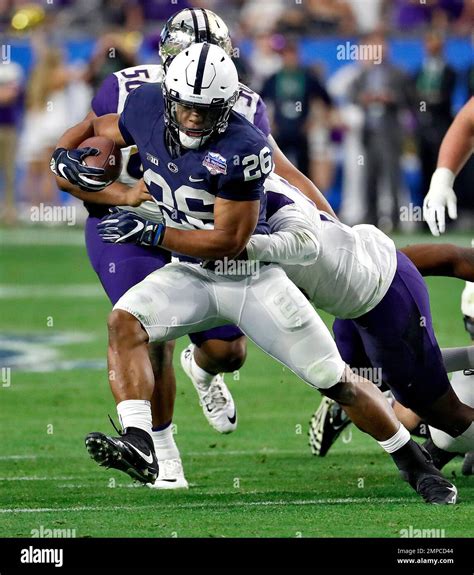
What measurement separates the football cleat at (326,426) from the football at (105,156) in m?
1.61

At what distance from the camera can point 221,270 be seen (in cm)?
518

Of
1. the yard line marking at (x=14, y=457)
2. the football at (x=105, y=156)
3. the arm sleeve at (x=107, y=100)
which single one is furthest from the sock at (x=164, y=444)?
the arm sleeve at (x=107, y=100)

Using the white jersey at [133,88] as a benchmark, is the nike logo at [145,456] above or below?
below

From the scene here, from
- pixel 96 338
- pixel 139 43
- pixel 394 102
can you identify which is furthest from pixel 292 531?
pixel 139 43

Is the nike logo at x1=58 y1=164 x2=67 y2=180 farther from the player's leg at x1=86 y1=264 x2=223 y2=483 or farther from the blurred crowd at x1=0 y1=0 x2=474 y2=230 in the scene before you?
the blurred crowd at x1=0 y1=0 x2=474 y2=230

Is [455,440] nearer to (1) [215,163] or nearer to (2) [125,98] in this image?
(1) [215,163]

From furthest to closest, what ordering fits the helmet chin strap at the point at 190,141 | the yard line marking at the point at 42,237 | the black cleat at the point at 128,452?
1. the yard line marking at the point at 42,237
2. the helmet chin strap at the point at 190,141
3. the black cleat at the point at 128,452

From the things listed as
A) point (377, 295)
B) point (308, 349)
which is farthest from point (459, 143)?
point (308, 349)

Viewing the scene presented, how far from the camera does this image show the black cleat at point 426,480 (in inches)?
209

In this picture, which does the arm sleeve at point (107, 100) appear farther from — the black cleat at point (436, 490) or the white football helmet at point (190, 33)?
the black cleat at point (436, 490)

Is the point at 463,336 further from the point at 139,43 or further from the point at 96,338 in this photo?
the point at 139,43

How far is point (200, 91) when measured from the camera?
5.00 m

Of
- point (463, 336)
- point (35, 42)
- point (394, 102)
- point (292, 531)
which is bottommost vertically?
point (292, 531)

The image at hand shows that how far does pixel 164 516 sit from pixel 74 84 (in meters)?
11.3
